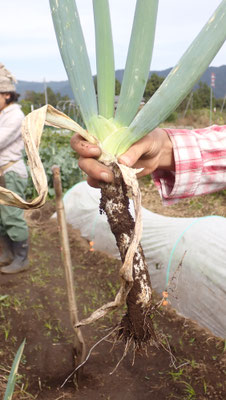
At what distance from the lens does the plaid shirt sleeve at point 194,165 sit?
151cm

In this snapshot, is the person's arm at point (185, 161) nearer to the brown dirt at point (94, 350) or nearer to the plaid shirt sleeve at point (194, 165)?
the plaid shirt sleeve at point (194, 165)

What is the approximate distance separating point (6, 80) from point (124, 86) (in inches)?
92.4

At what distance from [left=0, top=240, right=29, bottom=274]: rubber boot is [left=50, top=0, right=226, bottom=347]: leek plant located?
2.61 metres

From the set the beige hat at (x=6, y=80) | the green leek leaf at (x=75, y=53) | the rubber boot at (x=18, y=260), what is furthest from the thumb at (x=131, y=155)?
the rubber boot at (x=18, y=260)

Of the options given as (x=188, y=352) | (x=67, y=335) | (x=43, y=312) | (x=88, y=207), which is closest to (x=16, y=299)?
(x=43, y=312)

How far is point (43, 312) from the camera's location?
2.96 metres

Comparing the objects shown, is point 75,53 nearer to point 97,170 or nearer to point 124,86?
point 124,86

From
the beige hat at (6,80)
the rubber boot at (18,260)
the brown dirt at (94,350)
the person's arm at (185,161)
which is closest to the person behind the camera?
the person's arm at (185,161)

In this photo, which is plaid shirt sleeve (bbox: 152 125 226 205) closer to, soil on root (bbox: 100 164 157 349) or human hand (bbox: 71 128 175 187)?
human hand (bbox: 71 128 175 187)

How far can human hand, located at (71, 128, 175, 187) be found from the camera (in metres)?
1.11

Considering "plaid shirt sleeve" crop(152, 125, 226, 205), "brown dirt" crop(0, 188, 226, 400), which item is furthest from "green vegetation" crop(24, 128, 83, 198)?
"plaid shirt sleeve" crop(152, 125, 226, 205)

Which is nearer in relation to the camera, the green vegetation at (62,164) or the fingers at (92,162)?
the fingers at (92,162)

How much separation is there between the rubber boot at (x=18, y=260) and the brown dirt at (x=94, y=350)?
6 cm

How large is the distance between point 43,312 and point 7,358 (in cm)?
60
